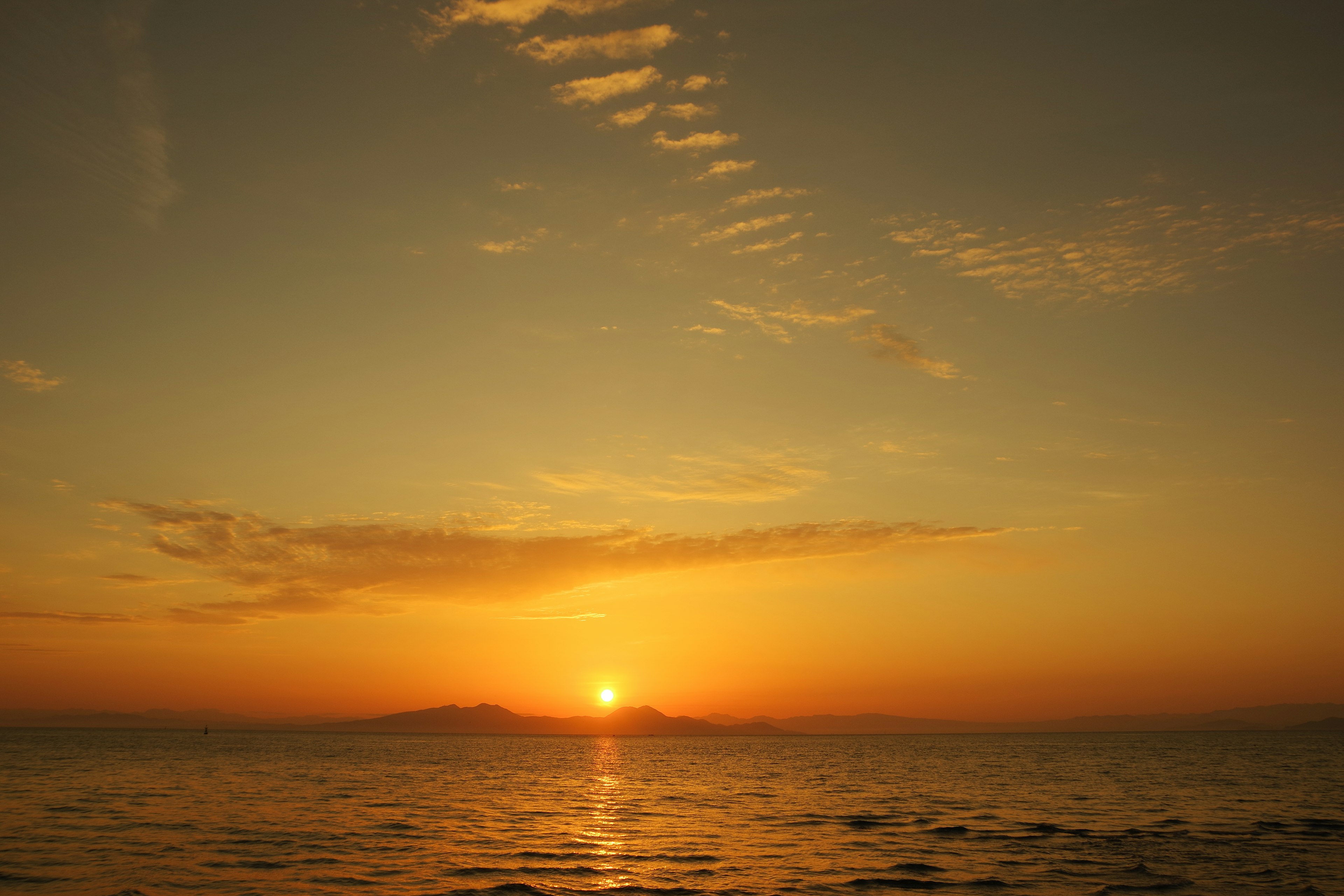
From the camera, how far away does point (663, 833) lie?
45.2m

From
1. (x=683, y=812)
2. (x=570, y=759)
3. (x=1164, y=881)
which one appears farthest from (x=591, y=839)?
(x=570, y=759)

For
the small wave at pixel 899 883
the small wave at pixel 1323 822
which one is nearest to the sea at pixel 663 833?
the small wave at pixel 899 883

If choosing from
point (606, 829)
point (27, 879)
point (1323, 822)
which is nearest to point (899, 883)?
point (606, 829)

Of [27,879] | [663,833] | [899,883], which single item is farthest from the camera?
[663,833]

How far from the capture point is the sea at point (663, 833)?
31.8 m

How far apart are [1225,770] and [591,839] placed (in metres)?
97.7

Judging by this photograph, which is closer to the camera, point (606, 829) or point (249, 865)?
point (249, 865)

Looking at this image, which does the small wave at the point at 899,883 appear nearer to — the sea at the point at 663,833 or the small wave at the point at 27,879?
the sea at the point at 663,833

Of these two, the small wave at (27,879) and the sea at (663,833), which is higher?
the small wave at (27,879)

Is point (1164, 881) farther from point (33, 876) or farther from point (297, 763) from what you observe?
point (297, 763)

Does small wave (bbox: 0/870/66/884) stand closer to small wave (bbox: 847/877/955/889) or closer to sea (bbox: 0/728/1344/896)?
sea (bbox: 0/728/1344/896)

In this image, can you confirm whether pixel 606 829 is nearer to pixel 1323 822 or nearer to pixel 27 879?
pixel 27 879

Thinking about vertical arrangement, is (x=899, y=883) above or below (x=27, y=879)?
below

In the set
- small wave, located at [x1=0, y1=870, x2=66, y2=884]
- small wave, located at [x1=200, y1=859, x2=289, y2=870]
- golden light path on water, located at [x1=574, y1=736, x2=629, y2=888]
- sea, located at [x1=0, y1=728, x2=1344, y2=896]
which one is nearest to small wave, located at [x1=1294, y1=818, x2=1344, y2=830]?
sea, located at [x1=0, y1=728, x2=1344, y2=896]
